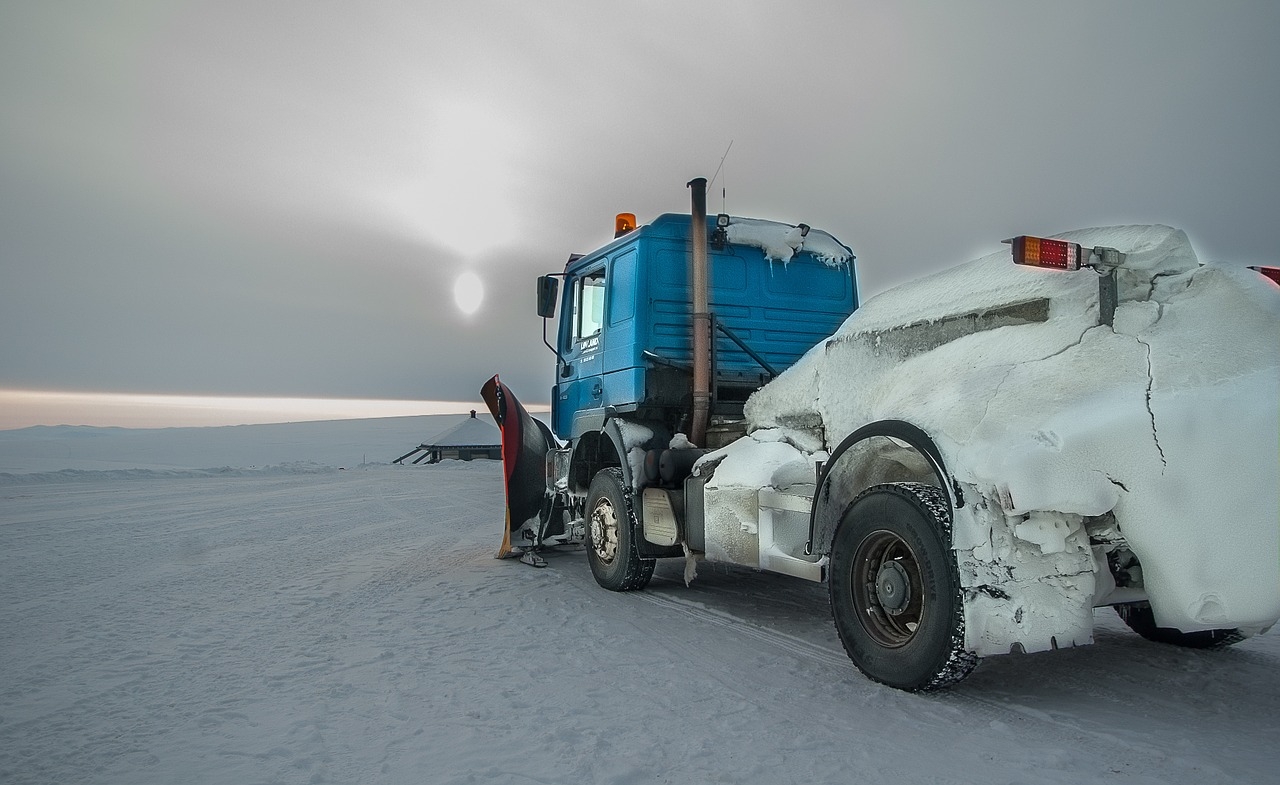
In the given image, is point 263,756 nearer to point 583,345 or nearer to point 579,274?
point 583,345

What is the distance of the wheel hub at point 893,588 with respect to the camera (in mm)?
3512

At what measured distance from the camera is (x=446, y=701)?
141 inches

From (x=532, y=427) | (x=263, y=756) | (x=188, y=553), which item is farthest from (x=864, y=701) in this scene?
(x=188, y=553)

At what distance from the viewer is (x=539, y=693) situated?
372 centimetres

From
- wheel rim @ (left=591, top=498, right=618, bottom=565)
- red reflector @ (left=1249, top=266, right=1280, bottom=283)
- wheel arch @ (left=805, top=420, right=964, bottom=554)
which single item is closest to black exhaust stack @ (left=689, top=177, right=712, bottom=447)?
wheel rim @ (left=591, top=498, right=618, bottom=565)

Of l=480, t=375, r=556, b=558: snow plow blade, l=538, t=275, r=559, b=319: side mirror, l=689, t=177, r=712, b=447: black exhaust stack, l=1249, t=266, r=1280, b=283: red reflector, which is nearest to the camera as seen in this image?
l=1249, t=266, r=1280, b=283: red reflector

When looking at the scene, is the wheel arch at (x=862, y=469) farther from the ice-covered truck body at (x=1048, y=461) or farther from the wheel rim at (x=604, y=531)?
the wheel rim at (x=604, y=531)

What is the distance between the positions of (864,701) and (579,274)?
5.28m

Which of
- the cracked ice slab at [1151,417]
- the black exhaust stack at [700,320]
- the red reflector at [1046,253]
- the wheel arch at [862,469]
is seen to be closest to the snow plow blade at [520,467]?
the black exhaust stack at [700,320]

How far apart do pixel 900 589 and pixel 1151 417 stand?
1.25 meters

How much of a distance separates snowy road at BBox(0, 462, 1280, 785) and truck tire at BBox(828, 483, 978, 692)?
0.62 feet

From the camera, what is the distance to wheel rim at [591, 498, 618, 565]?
21.8 ft

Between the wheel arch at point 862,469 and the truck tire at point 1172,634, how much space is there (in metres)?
1.47

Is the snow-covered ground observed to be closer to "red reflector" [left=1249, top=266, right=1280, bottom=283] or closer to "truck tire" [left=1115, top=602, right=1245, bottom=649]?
"truck tire" [left=1115, top=602, right=1245, bottom=649]
